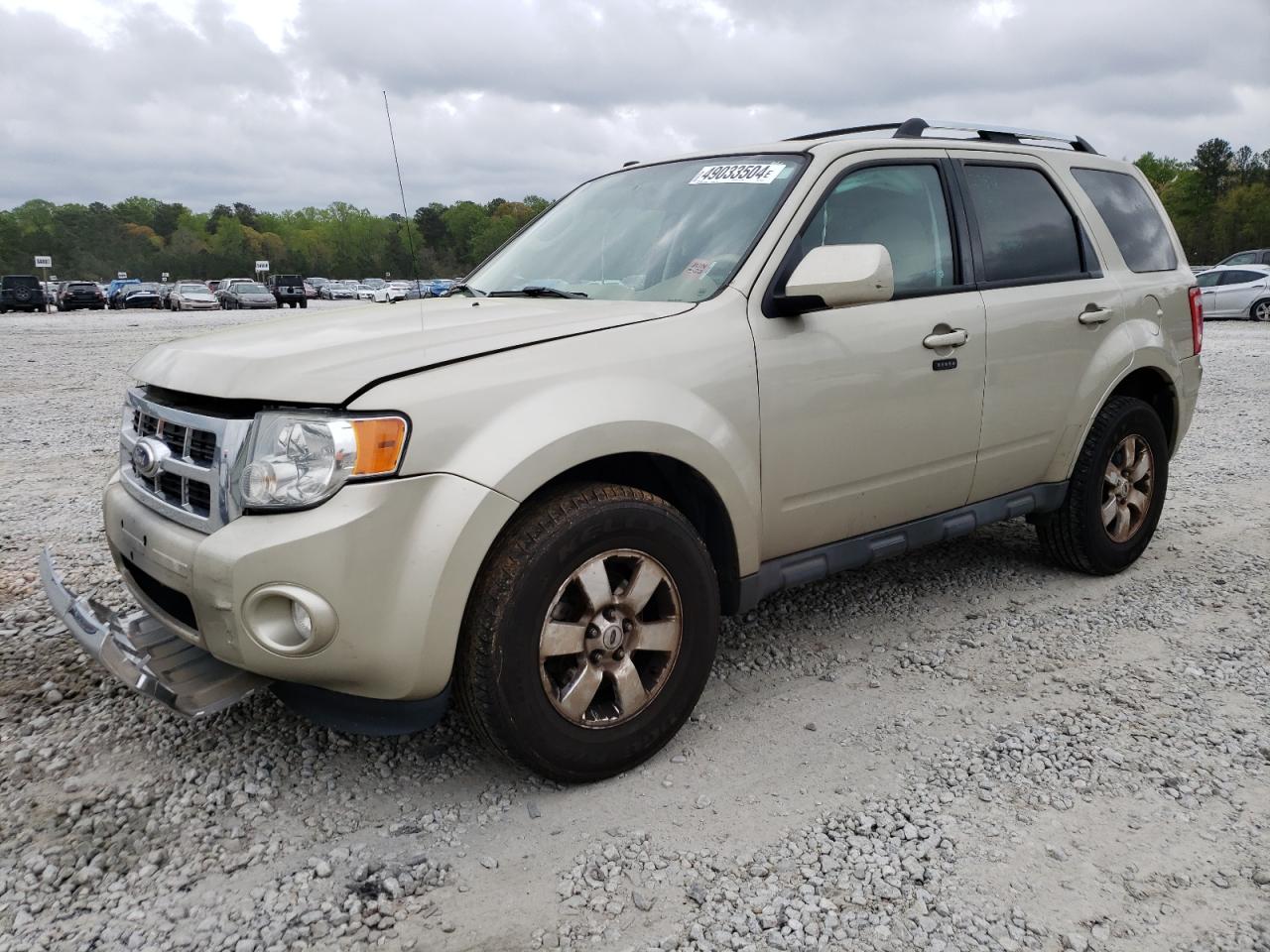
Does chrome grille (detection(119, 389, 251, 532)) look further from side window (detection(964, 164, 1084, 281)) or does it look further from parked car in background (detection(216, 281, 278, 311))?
parked car in background (detection(216, 281, 278, 311))

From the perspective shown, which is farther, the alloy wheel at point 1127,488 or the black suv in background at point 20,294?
the black suv in background at point 20,294

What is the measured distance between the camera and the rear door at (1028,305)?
12.9ft

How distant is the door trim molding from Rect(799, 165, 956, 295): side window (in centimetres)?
89

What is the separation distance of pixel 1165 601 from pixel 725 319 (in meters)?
2.63

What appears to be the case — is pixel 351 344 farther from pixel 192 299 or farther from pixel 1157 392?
pixel 192 299

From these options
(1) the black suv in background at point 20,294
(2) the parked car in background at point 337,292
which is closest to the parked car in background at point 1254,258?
(1) the black suv in background at point 20,294

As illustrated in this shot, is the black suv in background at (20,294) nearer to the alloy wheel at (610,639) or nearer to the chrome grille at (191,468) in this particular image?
the chrome grille at (191,468)

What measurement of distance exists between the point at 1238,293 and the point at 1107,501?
21.1 meters

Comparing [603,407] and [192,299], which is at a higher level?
[603,407]

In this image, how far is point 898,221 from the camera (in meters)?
3.73

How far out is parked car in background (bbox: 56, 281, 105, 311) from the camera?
42250 mm

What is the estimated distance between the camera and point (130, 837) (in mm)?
2648

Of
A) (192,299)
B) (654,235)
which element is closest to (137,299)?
(192,299)

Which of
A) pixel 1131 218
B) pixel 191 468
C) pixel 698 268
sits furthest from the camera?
pixel 1131 218
